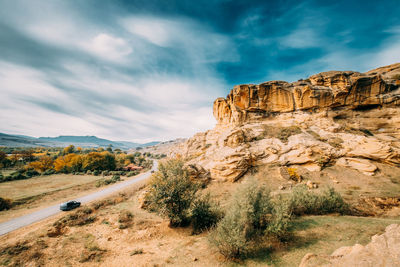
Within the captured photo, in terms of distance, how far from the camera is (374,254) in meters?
4.95

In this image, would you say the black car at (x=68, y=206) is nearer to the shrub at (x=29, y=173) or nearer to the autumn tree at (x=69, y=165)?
the shrub at (x=29, y=173)

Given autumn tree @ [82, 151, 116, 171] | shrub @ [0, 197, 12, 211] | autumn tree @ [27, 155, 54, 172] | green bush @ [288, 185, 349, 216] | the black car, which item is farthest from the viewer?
autumn tree @ [82, 151, 116, 171]

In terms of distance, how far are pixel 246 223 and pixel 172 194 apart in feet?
22.2

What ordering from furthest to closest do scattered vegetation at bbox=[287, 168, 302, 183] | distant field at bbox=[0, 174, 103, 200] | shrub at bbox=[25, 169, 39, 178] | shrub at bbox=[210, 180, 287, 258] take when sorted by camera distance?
Result: shrub at bbox=[25, 169, 39, 178], distant field at bbox=[0, 174, 103, 200], scattered vegetation at bbox=[287, 168, 302, 183], shrub at bbox=[210, 180, 287, 258]

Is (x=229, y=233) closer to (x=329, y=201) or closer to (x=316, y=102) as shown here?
(x=329, y=201)

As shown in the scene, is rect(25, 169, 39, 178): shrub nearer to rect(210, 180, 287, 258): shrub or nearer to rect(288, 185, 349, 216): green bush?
rect(210, 180, 287, 258): shrub

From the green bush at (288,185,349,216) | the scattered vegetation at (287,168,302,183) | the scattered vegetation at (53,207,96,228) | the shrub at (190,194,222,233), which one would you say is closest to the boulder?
the scattered vegetation at (287,168,302,183)

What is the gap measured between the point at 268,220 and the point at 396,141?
31989 millimetres

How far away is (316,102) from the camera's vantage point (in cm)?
3173

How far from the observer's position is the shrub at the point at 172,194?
13.6 metres

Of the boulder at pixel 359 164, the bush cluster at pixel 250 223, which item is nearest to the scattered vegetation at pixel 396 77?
the boulder at pixel 359 164

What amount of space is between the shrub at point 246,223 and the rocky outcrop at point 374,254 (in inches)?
127

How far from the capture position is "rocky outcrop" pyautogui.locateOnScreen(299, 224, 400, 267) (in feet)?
15.1

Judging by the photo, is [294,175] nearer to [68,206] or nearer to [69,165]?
[68,206]
